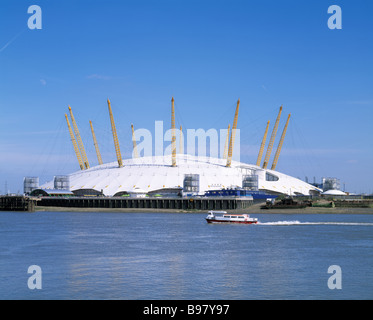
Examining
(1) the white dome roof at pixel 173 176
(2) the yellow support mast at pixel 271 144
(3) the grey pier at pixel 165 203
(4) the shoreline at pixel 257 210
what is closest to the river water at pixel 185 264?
(4) the shoreline at pixel 257 210

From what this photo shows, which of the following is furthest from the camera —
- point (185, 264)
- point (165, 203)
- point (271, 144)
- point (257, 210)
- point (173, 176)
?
point (271, 144)

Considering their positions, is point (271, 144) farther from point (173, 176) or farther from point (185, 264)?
point (185, 264)

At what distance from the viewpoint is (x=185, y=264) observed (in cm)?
4559

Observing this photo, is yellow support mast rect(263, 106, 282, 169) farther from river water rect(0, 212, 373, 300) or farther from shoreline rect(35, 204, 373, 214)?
river water rect(0, 212, 373, 300)

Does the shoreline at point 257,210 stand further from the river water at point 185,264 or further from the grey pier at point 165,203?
the river water at point 185,264

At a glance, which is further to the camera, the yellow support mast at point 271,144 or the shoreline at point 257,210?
the yellow support mast at point 271,144

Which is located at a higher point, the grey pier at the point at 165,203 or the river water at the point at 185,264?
the grey pier at the point at 165,203

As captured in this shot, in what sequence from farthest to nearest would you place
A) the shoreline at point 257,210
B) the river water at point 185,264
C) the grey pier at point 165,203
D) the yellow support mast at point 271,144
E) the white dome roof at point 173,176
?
the yellow support mast at point 271,144
the white dome roof at point 173,176
the grey pier at point 165,203
the shoreline at point 257,210
the river water at point 185,264

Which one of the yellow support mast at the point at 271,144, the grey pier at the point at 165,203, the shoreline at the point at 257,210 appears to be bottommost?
the shoreline at the point at 257,210

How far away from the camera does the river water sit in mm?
34844

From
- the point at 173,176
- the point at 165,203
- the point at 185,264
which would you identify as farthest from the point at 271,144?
the point at 185,264

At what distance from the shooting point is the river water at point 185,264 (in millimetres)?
34844

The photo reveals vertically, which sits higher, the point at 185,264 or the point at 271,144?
the point at 271,144
